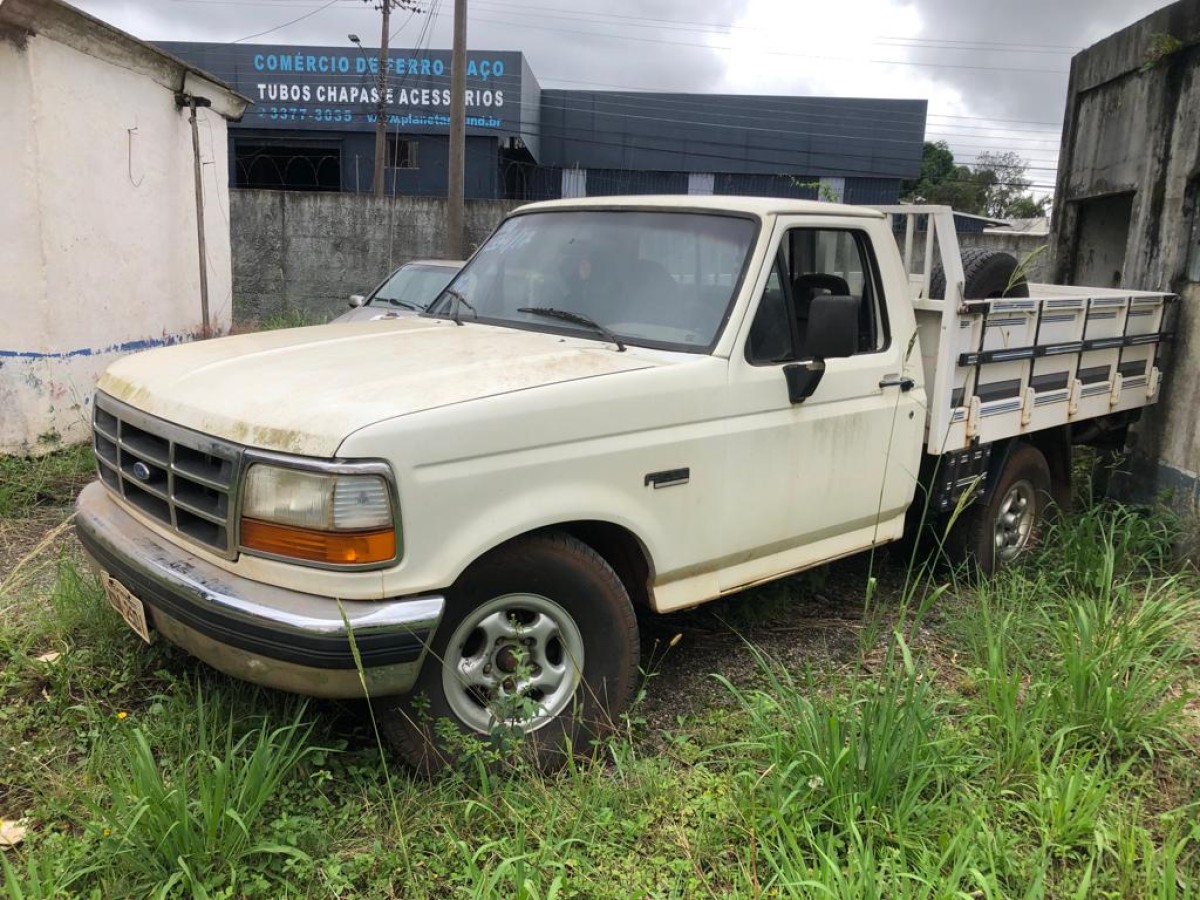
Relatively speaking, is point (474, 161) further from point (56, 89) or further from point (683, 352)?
point (683, 352)

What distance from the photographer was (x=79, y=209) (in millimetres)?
7086

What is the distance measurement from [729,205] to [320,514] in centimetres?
211

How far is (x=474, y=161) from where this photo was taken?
97.3 ft

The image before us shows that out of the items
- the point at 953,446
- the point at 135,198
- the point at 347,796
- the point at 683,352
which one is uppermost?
the point at 135,198

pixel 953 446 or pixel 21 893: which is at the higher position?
pixel 953 446

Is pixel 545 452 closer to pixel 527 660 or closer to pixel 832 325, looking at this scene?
pixel 527 660

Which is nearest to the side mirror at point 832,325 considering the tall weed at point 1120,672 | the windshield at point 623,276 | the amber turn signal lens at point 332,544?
the windshield at point 623,276

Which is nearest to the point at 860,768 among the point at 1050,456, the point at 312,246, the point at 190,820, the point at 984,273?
the point at 190,820

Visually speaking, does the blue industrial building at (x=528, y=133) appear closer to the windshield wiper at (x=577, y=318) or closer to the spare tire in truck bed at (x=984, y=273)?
the spare tire in truck bed at (x=984, y=273)

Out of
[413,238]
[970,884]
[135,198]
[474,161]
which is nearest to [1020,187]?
[474,161]

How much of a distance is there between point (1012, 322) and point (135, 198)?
6.96 m

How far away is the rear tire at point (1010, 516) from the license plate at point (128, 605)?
154 inches

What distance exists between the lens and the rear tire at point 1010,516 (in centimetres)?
502

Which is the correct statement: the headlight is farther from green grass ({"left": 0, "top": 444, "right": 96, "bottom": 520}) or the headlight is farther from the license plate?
green grass ({"left": 0, "top": 444, "right": 96, "bottom": 520})
